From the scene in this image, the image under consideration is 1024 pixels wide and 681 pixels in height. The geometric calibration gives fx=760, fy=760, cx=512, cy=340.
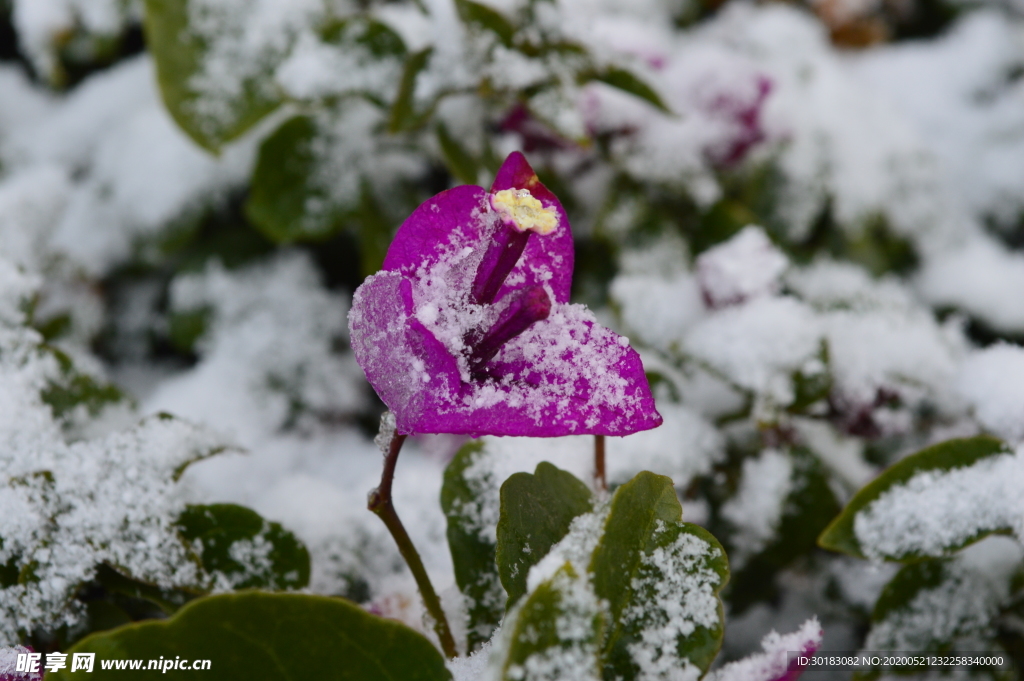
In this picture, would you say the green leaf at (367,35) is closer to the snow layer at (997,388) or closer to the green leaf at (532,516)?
the green leaf at (532,516)

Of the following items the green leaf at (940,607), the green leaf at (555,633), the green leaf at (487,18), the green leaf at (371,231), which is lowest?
the green leaf at (940,607)

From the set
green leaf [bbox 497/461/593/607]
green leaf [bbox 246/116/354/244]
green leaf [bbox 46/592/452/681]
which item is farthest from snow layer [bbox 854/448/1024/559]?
green leaf [bbox 246/116/354/244]

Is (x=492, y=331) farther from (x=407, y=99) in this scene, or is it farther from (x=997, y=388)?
(x=997, y=388)

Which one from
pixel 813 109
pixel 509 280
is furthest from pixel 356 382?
pixel 813 109

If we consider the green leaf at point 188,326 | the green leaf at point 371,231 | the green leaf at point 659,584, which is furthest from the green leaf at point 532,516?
the green leaf at point 188,326

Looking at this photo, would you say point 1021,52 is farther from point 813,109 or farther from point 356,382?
point 356,382

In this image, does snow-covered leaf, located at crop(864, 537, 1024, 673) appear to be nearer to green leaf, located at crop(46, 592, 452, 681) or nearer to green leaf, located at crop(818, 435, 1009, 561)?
green leaf, located at crop(818, 435, 1009, 561)

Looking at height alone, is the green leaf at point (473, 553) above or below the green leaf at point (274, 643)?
below

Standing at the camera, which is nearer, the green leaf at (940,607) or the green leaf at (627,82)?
the green leaf at (940,607)
